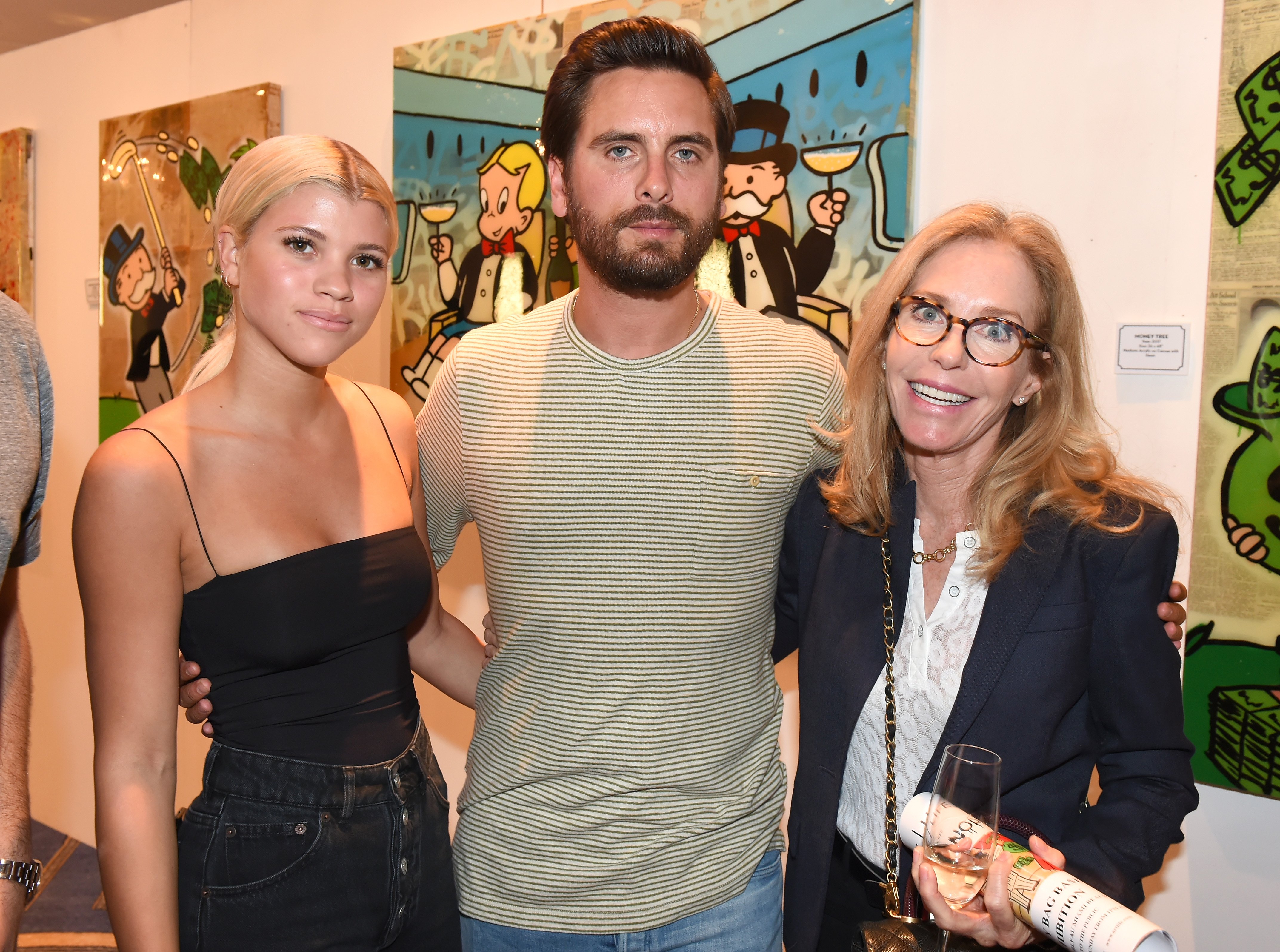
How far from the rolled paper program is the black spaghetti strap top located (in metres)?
0.92

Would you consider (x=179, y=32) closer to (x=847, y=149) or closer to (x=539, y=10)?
(x=539, y=10)

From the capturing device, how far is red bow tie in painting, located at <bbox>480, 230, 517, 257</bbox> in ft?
10.7

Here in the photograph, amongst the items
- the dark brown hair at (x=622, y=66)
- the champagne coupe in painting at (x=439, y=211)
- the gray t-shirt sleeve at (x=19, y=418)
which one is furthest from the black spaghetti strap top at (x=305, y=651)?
the champagne coupe in painting at (x=439, y=211)

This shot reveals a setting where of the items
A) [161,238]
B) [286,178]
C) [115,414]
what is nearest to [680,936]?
[286,178]

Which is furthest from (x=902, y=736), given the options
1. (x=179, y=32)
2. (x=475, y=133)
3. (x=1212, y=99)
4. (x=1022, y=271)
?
(x=179, y=32)

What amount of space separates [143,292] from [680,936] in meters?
3.86

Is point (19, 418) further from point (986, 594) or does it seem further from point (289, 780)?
point (986, 594)

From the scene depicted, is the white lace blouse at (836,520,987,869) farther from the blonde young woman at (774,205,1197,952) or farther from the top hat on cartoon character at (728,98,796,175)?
the top hat on cartoon character at (728,98,796,175)

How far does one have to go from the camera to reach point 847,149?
253 cm

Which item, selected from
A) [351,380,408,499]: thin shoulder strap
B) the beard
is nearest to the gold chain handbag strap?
the beard

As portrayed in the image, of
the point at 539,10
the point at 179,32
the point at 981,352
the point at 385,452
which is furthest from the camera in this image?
the point at 179,32

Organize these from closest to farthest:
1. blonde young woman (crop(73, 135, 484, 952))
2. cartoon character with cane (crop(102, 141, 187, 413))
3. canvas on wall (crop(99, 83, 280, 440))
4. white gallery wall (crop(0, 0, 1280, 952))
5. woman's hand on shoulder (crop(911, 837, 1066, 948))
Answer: woman's hand on shoulder (crop(911, 837, 1066, 948)), blonde young woman (crop(73, 135, 484, 952)), white gallery wall (crop(0, 0, 1280, 952)), canvas on wall (crop(99, 83, 280, 440)), cartoon character with cane (crop(102, 141, 187, 413))

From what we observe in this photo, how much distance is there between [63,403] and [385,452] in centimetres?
386

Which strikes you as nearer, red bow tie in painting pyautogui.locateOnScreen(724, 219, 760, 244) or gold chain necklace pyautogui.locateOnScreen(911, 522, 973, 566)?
gold chain necklace pyautogui.locateOnScreen(911, 522, 973, 566)
